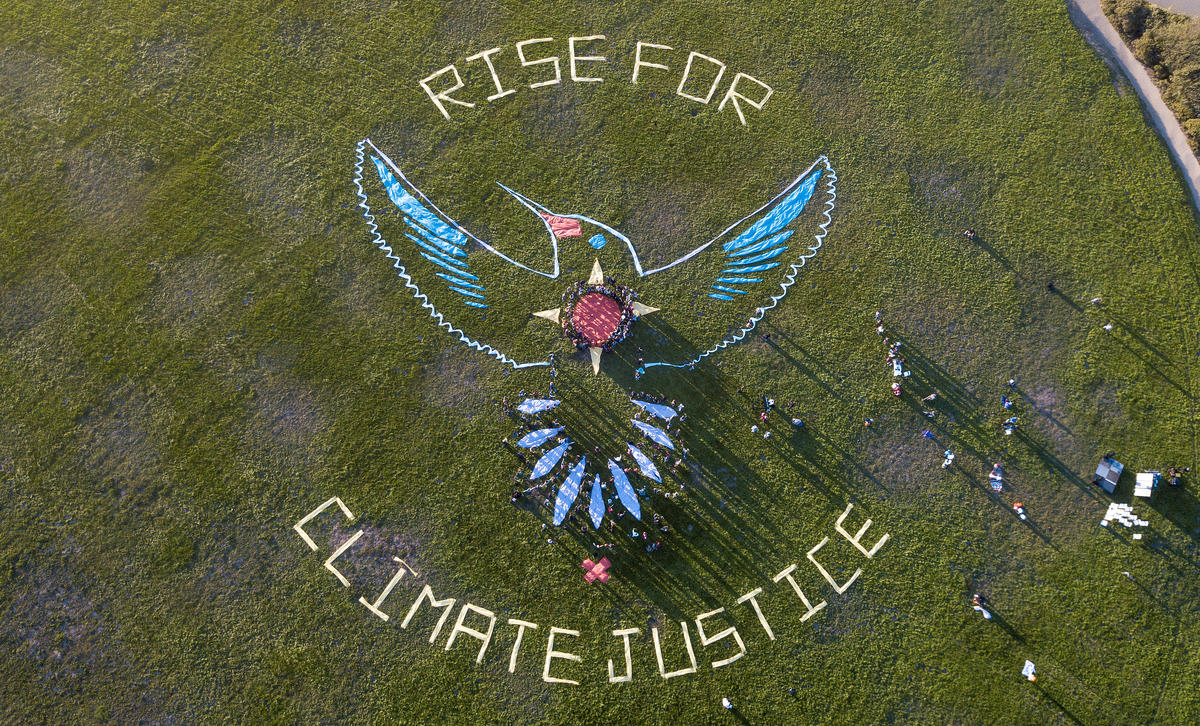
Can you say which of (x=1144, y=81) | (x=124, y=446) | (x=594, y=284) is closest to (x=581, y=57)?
(x=594, y=284)

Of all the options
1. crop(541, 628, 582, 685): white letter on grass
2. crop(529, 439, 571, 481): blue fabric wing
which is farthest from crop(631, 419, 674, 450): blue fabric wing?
crop(541, 628, 582, 685): white letter on grass

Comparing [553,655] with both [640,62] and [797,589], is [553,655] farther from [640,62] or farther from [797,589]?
[640,62]

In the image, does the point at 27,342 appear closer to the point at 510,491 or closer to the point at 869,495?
the point at 510,491

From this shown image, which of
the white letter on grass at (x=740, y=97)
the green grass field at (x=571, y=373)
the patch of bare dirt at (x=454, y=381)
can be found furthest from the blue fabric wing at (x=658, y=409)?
the white letter on grass at (x=740, y=97)

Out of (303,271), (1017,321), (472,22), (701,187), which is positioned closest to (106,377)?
(303,271)

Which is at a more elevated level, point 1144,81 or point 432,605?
point 1144,81

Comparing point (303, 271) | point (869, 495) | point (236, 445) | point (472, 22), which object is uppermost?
point (472, 22)
